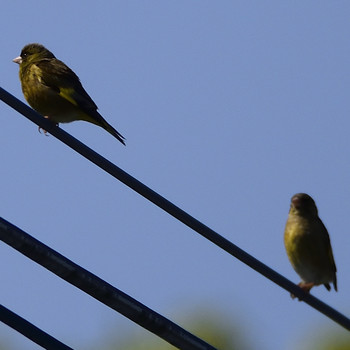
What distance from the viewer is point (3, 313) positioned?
5551 mm

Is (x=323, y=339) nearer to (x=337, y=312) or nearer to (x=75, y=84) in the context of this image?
(x=75, y=84)

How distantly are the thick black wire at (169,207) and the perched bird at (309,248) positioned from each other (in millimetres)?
3091

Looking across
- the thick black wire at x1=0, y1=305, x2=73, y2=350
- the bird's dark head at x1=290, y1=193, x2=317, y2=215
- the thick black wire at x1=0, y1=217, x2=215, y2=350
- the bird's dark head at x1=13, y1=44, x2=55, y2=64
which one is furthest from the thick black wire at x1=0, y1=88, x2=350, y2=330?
the bird's dark head at x1=13, y1=44, x2=55, y2=64

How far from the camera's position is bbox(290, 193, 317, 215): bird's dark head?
9.78 metres

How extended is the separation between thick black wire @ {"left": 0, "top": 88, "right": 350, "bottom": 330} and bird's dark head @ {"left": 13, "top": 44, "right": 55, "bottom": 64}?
17.6 ft

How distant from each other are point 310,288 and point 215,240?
3.58 m

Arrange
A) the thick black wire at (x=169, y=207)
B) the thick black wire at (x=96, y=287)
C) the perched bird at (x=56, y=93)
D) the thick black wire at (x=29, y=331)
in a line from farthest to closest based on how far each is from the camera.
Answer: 1. the perched bird at (x=56, y=93)
2. the thick black wire at (x=169, y=207)
3. the thick black wire at (x=96, y=287)
4. the thick black wire at (x=29, y=331)

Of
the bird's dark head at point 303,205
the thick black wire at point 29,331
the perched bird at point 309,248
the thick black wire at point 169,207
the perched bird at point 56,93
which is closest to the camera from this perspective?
the thick black wire at point 29,331

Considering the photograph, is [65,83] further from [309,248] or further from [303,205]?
[309,248]

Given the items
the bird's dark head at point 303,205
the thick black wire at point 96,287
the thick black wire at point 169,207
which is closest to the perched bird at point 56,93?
the bird's dark head at point 303,205

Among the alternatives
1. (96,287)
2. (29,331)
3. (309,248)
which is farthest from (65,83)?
(29,331)

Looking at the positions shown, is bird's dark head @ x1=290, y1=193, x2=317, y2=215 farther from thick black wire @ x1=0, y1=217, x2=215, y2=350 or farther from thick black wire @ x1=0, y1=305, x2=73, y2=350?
thick black wire @ x1=0, y1=305, x2=73, y2=350

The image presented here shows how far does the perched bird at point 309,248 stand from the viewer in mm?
9453

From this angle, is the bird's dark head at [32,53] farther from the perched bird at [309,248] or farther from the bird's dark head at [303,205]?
the perched bird at [309,248]
